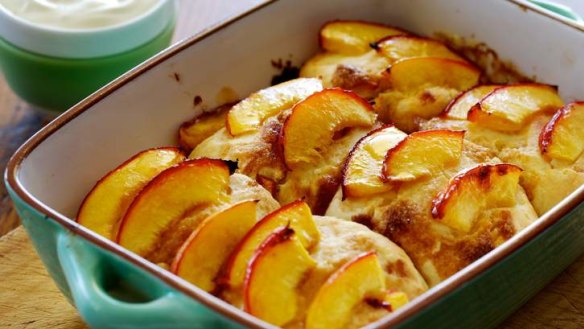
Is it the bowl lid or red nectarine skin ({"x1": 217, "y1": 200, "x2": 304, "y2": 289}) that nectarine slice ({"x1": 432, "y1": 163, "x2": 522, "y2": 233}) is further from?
the bowl lid

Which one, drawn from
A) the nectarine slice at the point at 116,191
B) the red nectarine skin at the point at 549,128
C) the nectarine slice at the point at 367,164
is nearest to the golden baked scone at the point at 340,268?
the nectarine slice at the point at 367,164

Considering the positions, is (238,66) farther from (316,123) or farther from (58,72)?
(58,72)

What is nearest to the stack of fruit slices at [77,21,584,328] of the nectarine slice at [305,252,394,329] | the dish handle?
the nectarine slice at [305,252,394,329]

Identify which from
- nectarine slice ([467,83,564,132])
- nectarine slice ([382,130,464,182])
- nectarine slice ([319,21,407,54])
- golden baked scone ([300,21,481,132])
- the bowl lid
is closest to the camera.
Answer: nectarine slice ([382,130,464,182])

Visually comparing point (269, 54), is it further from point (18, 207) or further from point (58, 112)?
point (18, 207)

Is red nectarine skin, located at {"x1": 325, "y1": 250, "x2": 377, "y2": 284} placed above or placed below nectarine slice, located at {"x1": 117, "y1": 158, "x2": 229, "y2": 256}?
above

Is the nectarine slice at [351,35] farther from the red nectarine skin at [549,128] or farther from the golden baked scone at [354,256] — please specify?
the golden baked scone at [354,256]
